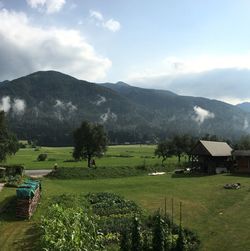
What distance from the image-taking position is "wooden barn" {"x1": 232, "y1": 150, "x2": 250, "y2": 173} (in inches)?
2672

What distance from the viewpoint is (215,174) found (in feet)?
216

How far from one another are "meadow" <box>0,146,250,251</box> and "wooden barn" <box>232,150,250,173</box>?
17752 mm

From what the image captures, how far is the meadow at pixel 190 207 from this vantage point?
927 inches

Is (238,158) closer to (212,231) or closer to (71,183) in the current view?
(71,183)

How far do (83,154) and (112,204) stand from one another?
151 feet

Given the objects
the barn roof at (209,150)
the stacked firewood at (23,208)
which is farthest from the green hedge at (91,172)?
the stacked firewood at (23,208)

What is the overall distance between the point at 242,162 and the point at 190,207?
38.1m

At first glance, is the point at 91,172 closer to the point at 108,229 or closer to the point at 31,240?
the point at 108,229

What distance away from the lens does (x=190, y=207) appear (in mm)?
33688

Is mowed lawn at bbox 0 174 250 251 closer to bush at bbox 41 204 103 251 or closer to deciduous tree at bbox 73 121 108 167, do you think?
bush at bbox 41 204 103 251

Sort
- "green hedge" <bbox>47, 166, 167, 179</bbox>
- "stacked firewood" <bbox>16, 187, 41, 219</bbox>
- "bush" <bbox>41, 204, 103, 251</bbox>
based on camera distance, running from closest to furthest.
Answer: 1. "bush" <bbox>41, 204, 103, 251</bbox>
2. "stacked firewood" <bbox>16, 187, 41, 219</bbox>
3. "green hedge" <bbox>47, 166, 167, 179</bbox>

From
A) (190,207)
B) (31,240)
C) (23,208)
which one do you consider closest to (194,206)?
(190,207)

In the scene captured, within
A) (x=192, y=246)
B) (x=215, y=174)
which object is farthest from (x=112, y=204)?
(x=215, y=174)

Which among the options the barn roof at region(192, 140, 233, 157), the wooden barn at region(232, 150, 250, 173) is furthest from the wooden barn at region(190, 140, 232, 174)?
the wooden barn at region(232, 150, 250, 173)
